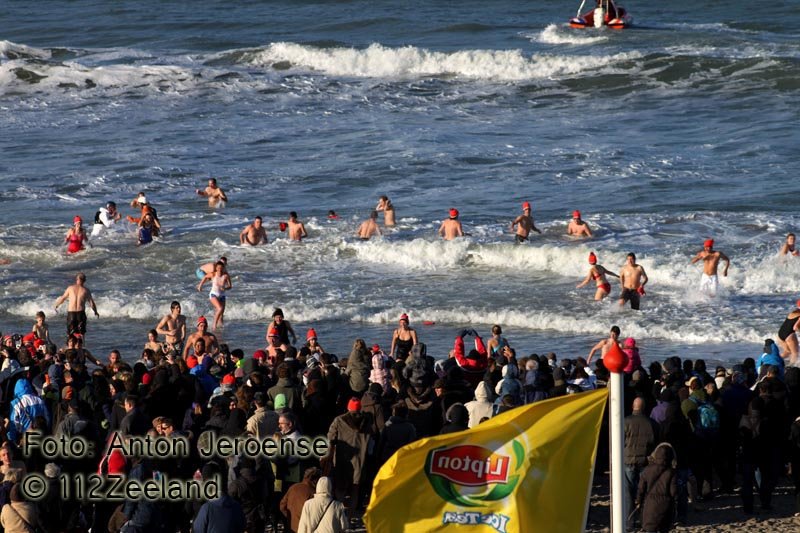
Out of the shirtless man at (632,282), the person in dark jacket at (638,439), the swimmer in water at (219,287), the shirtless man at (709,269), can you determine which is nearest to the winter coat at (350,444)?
the person in dark jacket at (638,439)

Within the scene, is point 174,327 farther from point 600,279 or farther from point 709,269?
point 709,269

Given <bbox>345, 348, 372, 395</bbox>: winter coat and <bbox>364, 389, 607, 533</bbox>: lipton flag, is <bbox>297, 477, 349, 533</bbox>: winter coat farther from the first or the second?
<bbox>345, 348, 372, 395</bbox>: winter coat

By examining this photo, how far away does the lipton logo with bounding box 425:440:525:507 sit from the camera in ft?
22.1

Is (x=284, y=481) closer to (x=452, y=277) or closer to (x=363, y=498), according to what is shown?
(x=363, y=498)

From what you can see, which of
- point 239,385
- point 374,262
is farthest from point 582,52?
point 239,385

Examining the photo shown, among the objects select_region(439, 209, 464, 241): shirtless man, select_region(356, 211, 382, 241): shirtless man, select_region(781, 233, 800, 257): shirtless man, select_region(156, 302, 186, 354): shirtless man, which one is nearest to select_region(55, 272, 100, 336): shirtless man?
select_region(156, 302, 186, 354): shirtless man

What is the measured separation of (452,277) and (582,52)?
80.0 ft

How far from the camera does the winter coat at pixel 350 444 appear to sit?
10.7m

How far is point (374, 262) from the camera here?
2480 centimetres

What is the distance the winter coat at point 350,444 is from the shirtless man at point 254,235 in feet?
48.3

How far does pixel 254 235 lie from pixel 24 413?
547 inches

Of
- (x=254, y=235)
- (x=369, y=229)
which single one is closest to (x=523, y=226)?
(x=369, y=229)

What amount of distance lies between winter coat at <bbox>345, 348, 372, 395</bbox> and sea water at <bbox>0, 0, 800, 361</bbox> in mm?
5422

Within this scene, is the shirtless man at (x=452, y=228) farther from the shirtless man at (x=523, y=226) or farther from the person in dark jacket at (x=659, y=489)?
the person in dark jacket at (x=659, y=489)
